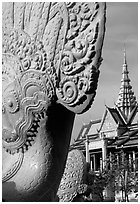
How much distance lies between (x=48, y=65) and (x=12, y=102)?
0.74 feet

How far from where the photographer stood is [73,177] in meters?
2.94

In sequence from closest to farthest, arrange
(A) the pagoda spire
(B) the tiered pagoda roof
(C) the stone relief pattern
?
(C) the stone relief pattern → (B) the tiered pagoda roof → (A) the pagoda spire

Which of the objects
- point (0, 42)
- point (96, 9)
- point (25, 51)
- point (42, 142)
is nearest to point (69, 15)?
point (96, 9)

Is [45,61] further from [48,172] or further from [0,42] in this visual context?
[48,172]

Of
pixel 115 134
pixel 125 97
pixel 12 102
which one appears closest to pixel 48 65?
pixel 12 102

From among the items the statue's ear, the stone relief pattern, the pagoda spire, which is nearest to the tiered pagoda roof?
the pagoda spire

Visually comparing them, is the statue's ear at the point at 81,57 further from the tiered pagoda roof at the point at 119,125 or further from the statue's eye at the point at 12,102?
the tiered pagoda roof at the point at 119,125

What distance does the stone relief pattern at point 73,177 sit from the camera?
2761 millimetres

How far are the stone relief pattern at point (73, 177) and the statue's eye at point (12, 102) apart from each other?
4.01 ft

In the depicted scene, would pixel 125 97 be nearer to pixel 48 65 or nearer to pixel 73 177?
pixel 73 177

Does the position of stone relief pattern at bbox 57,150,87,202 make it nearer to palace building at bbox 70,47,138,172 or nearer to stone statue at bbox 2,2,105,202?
stone statue at bbox 2,2,105,202

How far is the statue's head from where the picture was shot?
55.4 inches

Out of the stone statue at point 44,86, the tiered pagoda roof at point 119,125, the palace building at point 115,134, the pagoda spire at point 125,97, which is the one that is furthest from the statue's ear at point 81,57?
the pagoda spire at point 125,97

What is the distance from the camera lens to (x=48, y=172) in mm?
1519
